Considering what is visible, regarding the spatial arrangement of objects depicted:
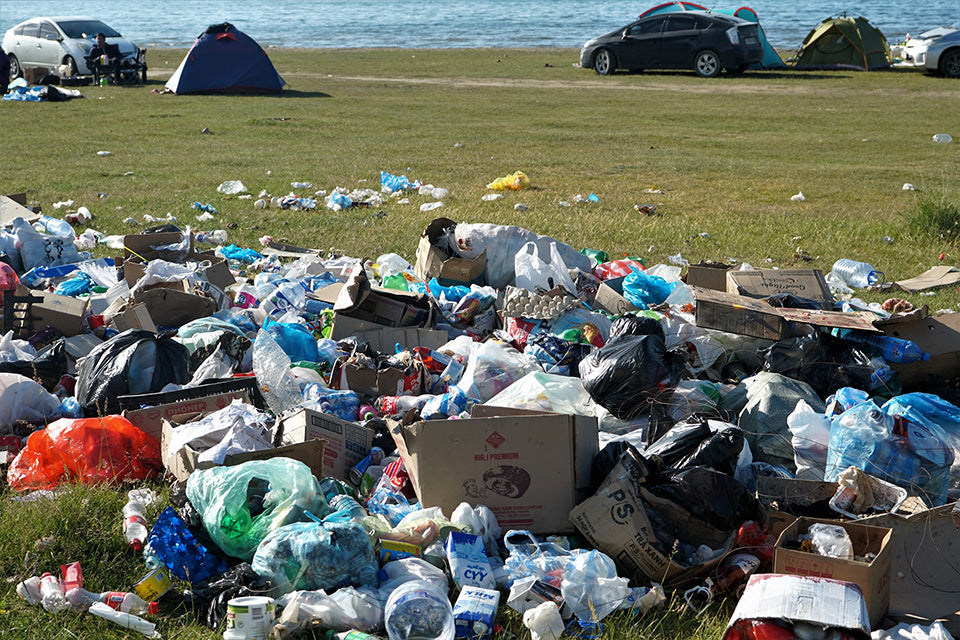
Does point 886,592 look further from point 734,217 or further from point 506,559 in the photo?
point 734,217

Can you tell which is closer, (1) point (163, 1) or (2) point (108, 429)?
(2) point (108, 429)

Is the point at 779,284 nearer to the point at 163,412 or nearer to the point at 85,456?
the point at 163,412

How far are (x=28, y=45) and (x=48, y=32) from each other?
0.55 metres

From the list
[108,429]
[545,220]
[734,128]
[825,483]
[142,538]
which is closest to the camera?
[142,538]

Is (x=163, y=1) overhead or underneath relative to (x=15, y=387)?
overhead

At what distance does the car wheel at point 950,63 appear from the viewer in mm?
17750

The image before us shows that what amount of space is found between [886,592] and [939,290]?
374 cm

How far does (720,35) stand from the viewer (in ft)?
61.6

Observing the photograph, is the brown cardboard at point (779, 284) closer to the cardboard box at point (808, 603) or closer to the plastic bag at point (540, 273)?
the plastic bag at point (540, 273)

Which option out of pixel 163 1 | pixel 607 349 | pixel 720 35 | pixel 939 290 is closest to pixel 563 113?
pixel 720 35

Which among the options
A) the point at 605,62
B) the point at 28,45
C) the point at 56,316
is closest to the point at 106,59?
the point at 28,45

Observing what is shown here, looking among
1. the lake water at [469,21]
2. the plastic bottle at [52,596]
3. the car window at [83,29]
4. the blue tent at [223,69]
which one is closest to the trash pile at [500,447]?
the plastic bottle at [52,596]

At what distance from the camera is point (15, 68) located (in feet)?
65.5

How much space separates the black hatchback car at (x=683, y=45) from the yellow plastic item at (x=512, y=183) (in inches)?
462
